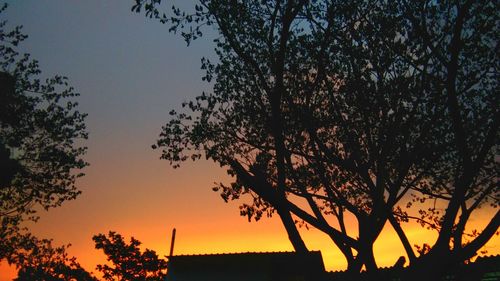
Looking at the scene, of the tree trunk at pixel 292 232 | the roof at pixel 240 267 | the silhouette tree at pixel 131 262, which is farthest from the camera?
the silhouette tree at pixel 131 262

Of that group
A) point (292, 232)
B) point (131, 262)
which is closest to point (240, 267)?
point (292, 232)

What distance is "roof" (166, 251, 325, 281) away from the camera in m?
22.7

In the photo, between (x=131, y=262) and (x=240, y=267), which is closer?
(x=240, y=267)

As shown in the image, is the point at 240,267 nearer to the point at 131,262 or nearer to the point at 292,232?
the point at 292,232

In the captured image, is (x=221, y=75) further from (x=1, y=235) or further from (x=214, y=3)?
(x=1, y=235)

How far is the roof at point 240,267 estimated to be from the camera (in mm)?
22672

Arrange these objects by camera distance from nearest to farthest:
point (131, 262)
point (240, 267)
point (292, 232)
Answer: point (292, 232) → point (240, 267) → point (131, 262)

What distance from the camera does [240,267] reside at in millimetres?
23016

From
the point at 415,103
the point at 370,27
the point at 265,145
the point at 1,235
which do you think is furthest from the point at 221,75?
the point at 1,235

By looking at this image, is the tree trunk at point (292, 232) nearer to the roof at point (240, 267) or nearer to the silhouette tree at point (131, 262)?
the roof at point (240, 267)

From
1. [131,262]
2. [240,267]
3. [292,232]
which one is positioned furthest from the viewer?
[131,262]

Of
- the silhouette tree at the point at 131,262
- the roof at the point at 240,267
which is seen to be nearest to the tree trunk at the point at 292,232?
the roof at the point at 240,267

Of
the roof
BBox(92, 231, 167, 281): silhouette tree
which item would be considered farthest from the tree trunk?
BBox(92, 231, 167, 281): silhouette tree

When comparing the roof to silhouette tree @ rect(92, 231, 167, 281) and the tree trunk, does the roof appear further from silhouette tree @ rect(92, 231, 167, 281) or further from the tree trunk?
silhouette tree @ rect(92, 231, 167, 281)
